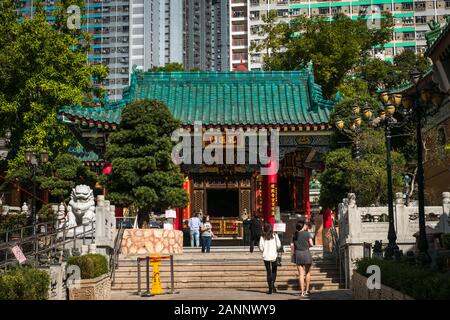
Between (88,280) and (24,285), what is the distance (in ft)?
14.3

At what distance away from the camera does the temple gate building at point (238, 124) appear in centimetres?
2620

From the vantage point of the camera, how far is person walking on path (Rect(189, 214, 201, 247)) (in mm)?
25391

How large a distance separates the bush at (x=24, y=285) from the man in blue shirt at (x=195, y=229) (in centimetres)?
1360

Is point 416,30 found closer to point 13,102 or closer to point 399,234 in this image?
point 13,102

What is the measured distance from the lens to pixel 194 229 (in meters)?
25.6

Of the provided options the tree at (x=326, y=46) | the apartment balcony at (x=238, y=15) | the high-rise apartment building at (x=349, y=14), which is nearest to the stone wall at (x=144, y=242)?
the tree at (x=326, y=46)

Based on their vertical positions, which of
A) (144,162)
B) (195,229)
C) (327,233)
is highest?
(144,162)

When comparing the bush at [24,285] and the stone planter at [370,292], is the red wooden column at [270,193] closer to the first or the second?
the stone planter at [370,292]

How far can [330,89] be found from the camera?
4153 centimetres

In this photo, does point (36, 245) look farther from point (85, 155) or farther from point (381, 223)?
point (85, 155)

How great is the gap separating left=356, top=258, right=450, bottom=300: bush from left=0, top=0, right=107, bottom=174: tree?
20.2 metres

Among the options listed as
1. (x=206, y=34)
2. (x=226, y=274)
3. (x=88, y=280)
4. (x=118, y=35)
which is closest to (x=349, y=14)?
(x=118, y=35)

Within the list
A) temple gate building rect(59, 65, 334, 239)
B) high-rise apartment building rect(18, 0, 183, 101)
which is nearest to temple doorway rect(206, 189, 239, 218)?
temple gate building rect(59, 65, 334, 239)

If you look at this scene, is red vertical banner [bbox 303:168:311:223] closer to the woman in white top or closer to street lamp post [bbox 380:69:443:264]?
the woman in white top
